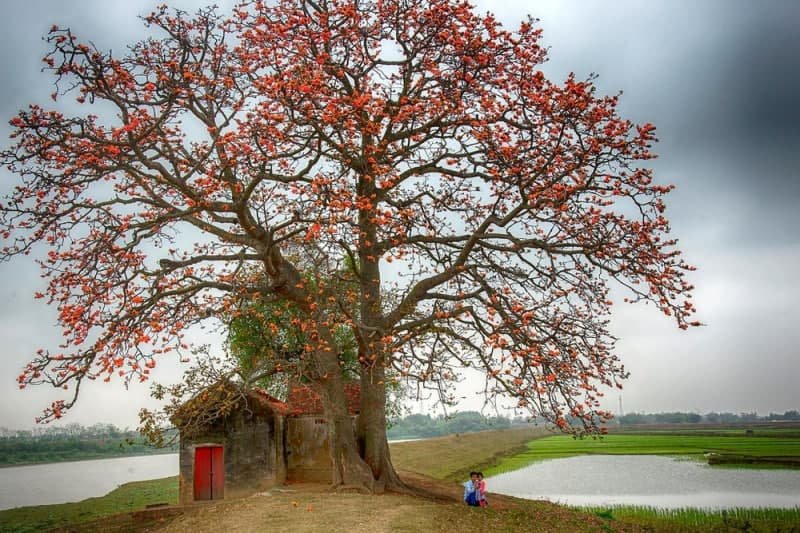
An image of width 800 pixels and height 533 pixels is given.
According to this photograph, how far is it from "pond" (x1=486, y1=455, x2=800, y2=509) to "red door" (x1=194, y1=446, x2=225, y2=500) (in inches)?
525

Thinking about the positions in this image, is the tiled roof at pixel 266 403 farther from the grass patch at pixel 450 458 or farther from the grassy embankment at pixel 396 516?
the grass patch at pixel 450 458

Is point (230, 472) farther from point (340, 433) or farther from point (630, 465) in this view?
point (630, 465)

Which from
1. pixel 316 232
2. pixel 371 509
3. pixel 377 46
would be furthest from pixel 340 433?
pixel 377 46

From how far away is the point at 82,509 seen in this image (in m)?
29.9

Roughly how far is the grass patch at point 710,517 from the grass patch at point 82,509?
1950 centimetres

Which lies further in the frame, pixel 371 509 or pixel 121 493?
pixel 121 493

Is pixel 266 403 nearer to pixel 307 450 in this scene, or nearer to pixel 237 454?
pixel 237 454

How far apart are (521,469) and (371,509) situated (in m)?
29.9

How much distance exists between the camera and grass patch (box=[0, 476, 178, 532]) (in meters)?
25.2

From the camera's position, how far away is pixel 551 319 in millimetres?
15414

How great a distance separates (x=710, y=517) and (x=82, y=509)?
28367mm

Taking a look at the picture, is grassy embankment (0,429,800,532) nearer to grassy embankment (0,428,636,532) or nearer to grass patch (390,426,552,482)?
grassy embankment (0,428,636,532)

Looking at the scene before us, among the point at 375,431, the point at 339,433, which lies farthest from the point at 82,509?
the point at 375,431

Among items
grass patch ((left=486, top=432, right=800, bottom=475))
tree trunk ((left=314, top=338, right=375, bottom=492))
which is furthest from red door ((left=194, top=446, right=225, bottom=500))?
grass patch ((left=486, top=432, right=800, bottom=475))
